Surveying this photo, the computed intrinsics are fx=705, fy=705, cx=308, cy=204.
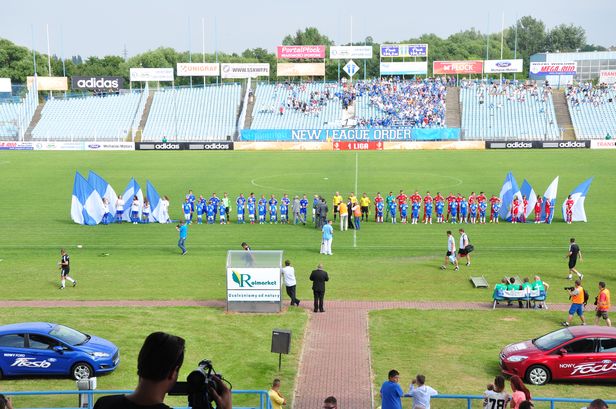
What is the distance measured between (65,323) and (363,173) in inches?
1362

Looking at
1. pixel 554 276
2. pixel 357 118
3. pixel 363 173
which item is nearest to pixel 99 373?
pixel 554 276

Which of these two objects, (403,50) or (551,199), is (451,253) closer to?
(551,199)

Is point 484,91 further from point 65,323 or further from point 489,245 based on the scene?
point 65,323

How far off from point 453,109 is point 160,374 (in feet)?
270

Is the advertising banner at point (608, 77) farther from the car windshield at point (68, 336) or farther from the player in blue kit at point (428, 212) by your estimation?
the car windshield at point (68, 336)

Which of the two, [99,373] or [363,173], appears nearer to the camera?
[99,373]

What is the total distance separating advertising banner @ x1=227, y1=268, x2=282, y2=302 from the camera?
780 inches

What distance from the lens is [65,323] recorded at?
1823 centimetres

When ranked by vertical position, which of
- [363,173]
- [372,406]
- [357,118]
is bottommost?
[372,406]

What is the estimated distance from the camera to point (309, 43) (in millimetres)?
158500

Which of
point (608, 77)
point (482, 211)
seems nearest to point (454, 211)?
point (482, 211)

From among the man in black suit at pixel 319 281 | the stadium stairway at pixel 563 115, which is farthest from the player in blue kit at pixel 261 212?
the stadium stairway at pixel 563 115

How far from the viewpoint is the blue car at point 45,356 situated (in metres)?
14.8

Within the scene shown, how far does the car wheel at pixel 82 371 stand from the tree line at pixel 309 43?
4298 inches
